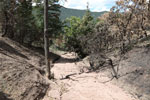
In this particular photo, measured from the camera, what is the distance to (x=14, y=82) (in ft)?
14.4

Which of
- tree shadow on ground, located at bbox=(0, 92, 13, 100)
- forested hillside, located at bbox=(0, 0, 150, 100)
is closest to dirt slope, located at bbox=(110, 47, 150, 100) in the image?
forested hillside, located at bbox=(0, 0, 150, 100)

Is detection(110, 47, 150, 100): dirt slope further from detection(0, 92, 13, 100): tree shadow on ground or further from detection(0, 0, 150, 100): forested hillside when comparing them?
detection(0, 92, 13, 100): tree shadow on ground

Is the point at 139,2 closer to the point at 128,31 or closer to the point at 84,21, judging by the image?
the point at 128,31

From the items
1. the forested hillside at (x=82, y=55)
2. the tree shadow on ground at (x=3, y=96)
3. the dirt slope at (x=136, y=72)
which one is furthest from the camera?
the dirt slope at (x=136, y=72)

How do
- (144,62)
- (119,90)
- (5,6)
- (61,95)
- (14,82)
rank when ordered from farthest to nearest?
1. (5,6)
2. (144,62)
3. (119,90)
4. (61,95)
5. (14,82)

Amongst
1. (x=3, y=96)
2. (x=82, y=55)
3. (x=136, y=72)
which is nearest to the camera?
(x=3, y=96)

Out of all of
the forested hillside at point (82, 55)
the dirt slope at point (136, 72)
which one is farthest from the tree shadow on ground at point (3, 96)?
the dirt slope at point (136, 72)

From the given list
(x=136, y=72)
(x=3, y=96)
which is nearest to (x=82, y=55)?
(x=136, y=72)

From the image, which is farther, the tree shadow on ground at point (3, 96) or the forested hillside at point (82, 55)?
the forested hillside at point (82, 55)

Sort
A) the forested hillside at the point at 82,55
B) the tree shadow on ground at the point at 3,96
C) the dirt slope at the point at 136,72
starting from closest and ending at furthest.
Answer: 1. the tree shadow on ground at the point at 3,96
2. the forested hillside at the point at 82,55
3. the dirt slope at the point at 136,72

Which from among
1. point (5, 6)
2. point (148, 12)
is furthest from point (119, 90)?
point (5, 6)

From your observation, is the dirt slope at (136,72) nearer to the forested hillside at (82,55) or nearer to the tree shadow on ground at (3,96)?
the forested hillside at (82,55)

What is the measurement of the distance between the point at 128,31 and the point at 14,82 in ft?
25.4

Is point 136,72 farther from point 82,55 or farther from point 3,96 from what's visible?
point 82,55
